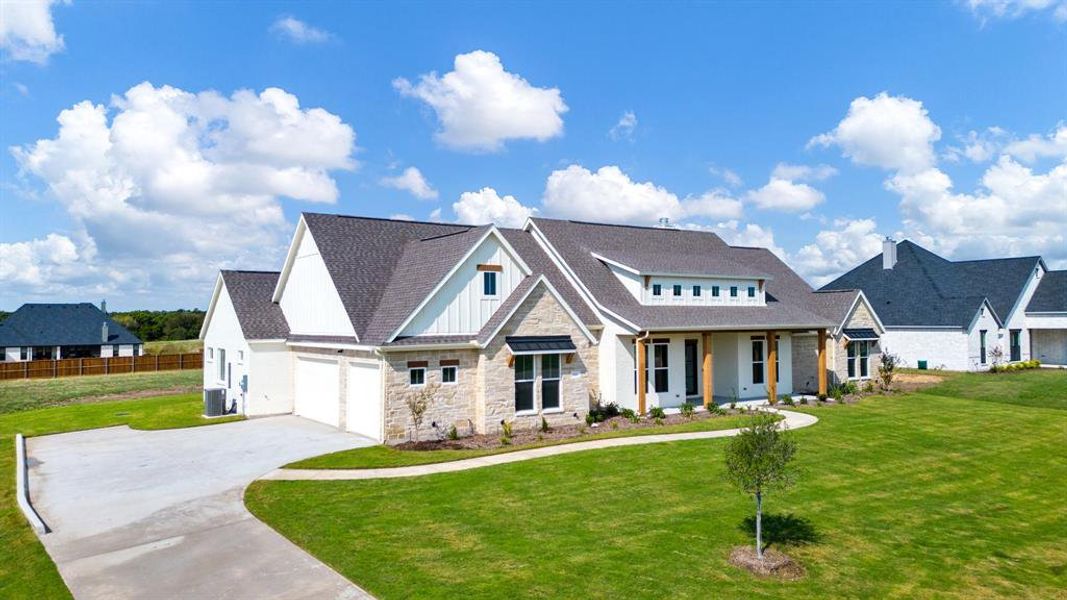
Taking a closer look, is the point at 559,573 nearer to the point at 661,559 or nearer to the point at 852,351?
the point at 661,559

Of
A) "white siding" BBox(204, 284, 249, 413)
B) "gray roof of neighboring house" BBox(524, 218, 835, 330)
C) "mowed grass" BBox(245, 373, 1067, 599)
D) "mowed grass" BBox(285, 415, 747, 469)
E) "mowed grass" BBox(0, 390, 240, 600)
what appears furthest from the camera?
"white siding" BBox(204, 284, 249, 413)

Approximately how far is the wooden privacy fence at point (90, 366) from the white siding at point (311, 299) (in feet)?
106

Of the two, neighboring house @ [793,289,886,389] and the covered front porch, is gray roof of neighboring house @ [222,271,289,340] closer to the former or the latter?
the covered front porch

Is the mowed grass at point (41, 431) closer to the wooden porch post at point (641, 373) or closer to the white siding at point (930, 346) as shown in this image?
the wooden porch post at point (641, 373)

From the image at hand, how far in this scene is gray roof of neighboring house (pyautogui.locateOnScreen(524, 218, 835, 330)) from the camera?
25.7m

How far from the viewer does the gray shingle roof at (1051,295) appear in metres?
42.1

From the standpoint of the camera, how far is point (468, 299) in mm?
21656

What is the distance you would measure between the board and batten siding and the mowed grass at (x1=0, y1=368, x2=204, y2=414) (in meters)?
22.1

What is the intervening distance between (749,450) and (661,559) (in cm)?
226

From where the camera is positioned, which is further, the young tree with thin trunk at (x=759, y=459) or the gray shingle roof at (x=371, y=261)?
the gray shingle roof at (x=371, y=261)

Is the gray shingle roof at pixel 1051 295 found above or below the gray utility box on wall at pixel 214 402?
above

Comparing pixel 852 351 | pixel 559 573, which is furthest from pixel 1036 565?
pixel 852 351

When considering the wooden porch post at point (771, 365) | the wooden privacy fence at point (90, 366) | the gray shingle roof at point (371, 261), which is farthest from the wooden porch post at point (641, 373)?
the wooden privacy fence at point (90, 366)

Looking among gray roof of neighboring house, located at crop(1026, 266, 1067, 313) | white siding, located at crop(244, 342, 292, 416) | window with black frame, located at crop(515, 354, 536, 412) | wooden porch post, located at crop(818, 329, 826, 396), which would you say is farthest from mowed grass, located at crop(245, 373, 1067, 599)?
gray roof of neighboring house, located at crop(1026, 266, 1067, 313)
